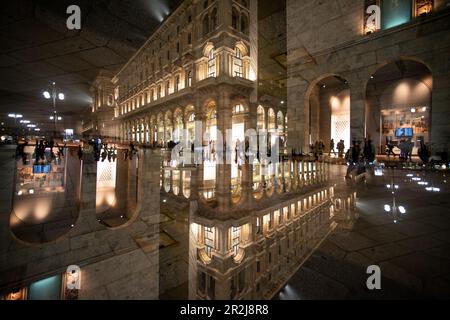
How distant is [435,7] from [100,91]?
4779 centimetres

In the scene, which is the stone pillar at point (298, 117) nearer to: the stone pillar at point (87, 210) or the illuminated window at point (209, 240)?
the illuminated window at point (209, 240)

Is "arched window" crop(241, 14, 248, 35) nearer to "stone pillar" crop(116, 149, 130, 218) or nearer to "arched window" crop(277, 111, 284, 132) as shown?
"arched window" crop(277, 111, 284, 132)

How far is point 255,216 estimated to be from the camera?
3479 millimetres

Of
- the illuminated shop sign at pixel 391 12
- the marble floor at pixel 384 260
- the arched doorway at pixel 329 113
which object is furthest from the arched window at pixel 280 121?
the marble floor at pixel 384 260

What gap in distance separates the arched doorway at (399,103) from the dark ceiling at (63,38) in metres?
16.5

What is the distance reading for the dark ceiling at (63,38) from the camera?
30.3 feet

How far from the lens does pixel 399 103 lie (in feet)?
46.6

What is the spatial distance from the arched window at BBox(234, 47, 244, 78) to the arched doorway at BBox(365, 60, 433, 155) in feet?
37.4

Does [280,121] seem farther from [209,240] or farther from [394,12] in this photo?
[209,240]

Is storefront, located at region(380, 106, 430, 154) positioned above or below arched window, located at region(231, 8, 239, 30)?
below

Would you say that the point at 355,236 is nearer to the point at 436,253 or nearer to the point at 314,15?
the point at 436,253

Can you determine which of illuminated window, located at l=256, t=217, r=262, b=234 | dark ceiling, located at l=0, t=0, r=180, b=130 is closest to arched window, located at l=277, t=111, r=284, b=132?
dark ceiling, located at l=0, t=0, r=180, b=130

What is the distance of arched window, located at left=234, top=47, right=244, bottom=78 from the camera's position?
1901 cm

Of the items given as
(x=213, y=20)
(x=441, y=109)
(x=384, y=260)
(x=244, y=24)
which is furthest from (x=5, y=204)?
(x=244, y=24)
